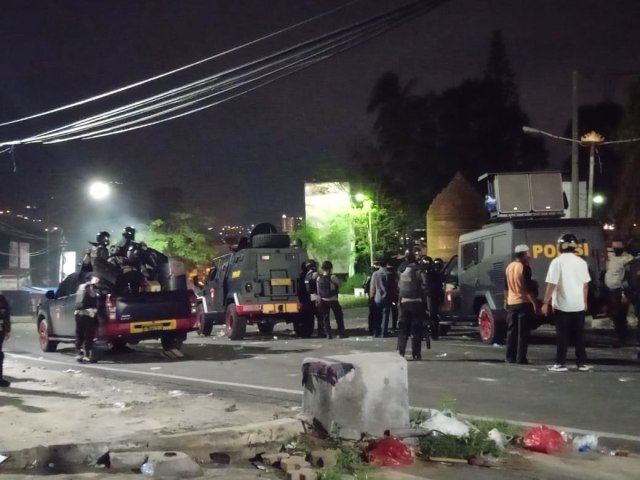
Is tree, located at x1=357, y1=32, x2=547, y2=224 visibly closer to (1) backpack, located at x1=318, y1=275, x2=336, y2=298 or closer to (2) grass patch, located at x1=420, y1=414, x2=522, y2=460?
(1) backpack, located at x1=318, y1=275, x2=336, y2=298

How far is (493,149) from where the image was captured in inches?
2413

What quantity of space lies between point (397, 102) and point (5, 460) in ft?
180

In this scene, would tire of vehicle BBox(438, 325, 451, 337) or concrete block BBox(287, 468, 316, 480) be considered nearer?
concrete block BBox(287, 468, 316, 480)

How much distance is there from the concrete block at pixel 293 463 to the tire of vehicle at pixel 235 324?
12261 mm

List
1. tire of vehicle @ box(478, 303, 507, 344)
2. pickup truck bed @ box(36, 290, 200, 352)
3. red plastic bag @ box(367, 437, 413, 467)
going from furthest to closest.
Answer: tire of vehicle @ box(478, 303, 507, 344)
pickup truck bed @ box(36, 290, 200, 352)
red plastic bag @ box(367, 437, 413, 467)

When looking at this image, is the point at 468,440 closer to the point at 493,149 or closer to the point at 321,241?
the point at 321,241

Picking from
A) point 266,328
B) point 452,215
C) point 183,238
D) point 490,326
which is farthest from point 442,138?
point 490,326

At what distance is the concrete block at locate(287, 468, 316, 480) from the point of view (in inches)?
231

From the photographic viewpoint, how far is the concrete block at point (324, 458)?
21.1 ft

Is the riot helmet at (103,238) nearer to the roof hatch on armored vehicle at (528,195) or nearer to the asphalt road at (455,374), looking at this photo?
the asphalt road at (455,374)

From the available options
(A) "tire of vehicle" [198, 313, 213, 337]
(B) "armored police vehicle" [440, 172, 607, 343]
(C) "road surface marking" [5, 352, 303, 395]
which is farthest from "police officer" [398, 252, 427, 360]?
(A) "tire of vehicle" [198, 313, 213, 337]

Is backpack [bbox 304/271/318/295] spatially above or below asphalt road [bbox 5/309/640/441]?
above

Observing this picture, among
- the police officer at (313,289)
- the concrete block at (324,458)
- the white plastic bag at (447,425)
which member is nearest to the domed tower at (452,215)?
the police officer at (313,289)

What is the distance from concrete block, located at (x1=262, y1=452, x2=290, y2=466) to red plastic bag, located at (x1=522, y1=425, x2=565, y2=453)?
215 cm
